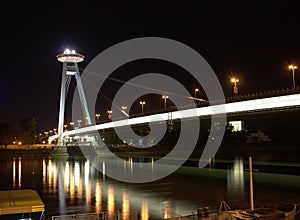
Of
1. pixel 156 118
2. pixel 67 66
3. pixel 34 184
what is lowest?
pixel 34 184

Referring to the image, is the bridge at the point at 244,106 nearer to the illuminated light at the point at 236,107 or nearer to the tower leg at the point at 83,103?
the illuminated light at the point at 236,107

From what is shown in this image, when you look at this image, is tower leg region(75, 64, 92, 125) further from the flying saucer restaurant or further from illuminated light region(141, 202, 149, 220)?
the flying saucer restaurant

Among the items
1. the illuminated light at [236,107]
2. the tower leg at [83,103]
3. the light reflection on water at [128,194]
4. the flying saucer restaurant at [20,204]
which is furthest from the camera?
the tower leg at [83,103]

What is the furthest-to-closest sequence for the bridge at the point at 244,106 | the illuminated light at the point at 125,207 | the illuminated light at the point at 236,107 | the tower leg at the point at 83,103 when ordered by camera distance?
the tower leg at the point at 83,103
the illuminated light at the point at 236,107
the bridge at the point at 244,106
the illuminated light at the point at 125,207

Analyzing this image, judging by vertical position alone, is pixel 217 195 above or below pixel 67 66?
below

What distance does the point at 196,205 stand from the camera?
18.0m

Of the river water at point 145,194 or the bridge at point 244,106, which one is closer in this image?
the river water at point 145,194

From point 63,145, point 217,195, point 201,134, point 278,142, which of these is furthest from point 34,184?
point 278,142

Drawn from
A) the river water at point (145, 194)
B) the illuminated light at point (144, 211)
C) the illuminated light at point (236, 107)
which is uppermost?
the illuminated light at point (236, 107)

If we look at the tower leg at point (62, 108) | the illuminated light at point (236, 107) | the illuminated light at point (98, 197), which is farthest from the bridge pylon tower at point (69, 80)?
the illuminated light at point (98, 197)

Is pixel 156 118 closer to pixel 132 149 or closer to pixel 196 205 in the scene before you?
pixel 132 149

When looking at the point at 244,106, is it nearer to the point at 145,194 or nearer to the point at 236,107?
the point at 236,107

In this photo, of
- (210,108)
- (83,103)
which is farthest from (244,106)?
(83,103)

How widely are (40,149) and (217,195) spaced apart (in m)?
57.5
